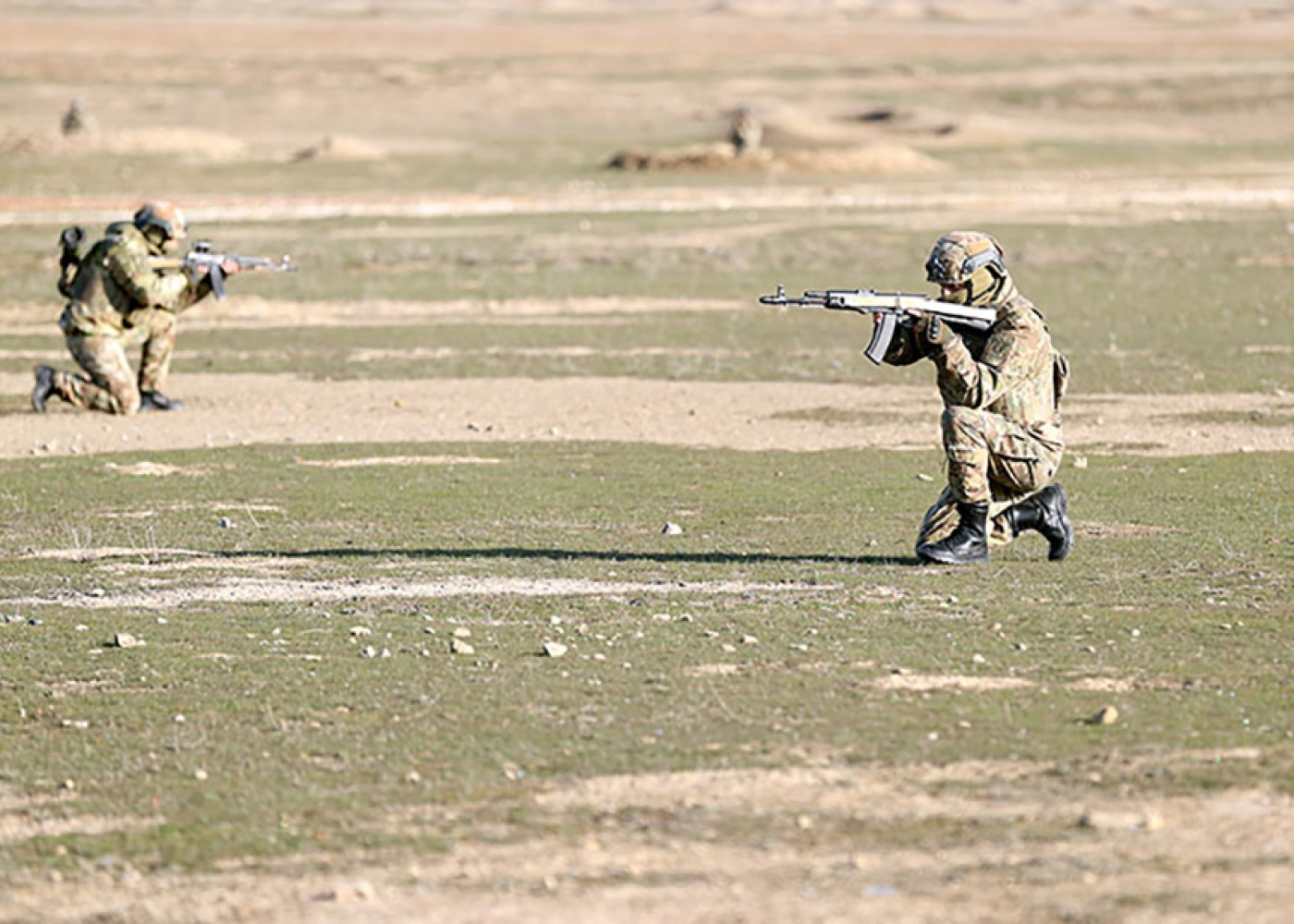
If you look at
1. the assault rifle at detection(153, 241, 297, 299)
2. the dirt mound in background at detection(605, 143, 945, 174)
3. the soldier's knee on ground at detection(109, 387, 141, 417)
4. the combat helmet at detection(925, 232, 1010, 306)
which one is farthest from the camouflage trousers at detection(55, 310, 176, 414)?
the dirt mound in background at detection(605, 143, 945, 174)

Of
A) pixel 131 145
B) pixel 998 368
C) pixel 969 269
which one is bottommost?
pixel 131 145

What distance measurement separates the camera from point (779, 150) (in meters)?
56.2

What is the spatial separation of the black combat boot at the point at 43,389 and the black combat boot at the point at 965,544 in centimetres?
1004

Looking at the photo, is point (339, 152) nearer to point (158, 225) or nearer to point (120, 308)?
point (120, 308)

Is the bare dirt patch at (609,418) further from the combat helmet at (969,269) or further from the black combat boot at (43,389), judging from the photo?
the combat helmet at (969,269)

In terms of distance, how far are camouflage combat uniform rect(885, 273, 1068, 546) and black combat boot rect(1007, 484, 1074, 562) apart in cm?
4

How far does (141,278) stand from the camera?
19.9 m

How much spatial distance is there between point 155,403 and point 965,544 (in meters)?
10.1

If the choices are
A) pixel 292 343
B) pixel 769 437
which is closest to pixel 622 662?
pixel 769 437

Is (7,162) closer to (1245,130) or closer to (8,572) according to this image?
(1245,130)

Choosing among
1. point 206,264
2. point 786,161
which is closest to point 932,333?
point 206,264

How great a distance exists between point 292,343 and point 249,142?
38.5 m

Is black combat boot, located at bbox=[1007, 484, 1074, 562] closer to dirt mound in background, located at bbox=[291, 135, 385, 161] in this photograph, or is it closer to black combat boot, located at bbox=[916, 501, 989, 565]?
black combat boot, located at bbox=[916, 501, 989, 565]

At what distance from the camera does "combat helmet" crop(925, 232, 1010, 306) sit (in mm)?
11883
